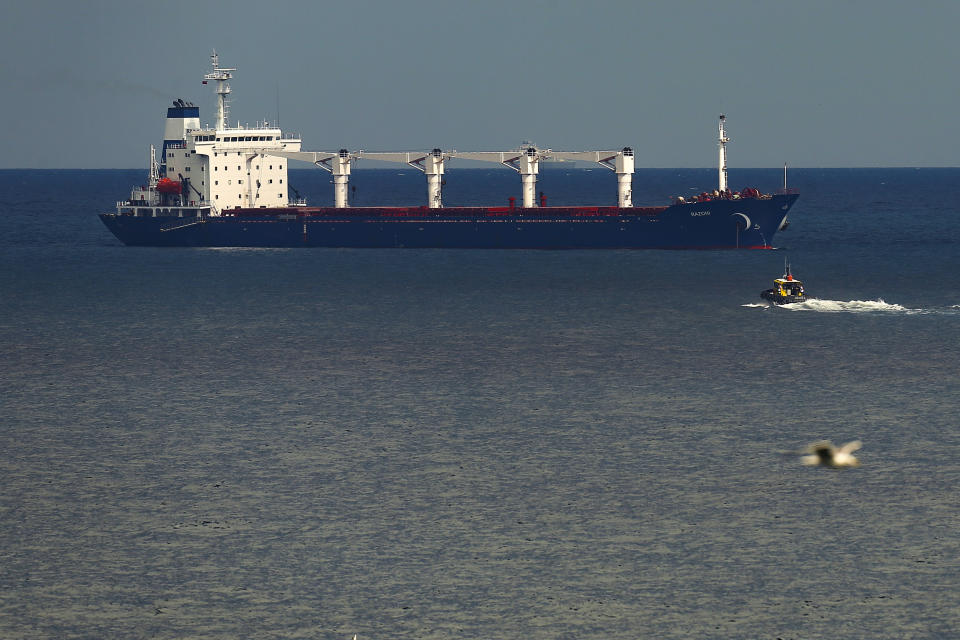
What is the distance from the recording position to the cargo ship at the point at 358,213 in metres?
Answer: 130

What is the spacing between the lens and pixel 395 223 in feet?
451

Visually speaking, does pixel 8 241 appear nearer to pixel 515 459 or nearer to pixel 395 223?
pixel 395 223

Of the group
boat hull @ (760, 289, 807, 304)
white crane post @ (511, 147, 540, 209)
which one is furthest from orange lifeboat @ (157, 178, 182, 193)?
boat hull @ (760, 289, 807, 304)

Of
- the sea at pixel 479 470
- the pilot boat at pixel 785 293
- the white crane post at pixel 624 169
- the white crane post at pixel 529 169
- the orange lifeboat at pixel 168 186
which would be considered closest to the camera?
the sea at pixel 479 470

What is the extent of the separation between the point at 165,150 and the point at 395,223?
25831 millimetres

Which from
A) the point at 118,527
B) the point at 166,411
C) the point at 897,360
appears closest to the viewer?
the point at 118,527

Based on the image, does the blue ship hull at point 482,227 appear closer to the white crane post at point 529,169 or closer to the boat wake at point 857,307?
the white crane post at point 529,169

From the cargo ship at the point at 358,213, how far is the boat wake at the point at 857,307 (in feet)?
102

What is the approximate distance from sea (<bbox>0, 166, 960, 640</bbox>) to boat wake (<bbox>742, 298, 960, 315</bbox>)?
16.0 inches

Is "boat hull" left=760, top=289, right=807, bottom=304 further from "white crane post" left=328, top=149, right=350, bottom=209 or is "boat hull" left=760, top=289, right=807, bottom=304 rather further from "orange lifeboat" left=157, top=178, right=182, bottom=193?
"orange lifeboat" left=157, top=178, right=182, bottom=193

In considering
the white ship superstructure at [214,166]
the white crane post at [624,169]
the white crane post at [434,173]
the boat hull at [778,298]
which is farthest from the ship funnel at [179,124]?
the boat hull at [778,298]

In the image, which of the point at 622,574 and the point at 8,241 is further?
the point at 8,241

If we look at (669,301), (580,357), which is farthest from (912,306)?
(580,357)

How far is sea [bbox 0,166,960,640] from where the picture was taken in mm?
36875
